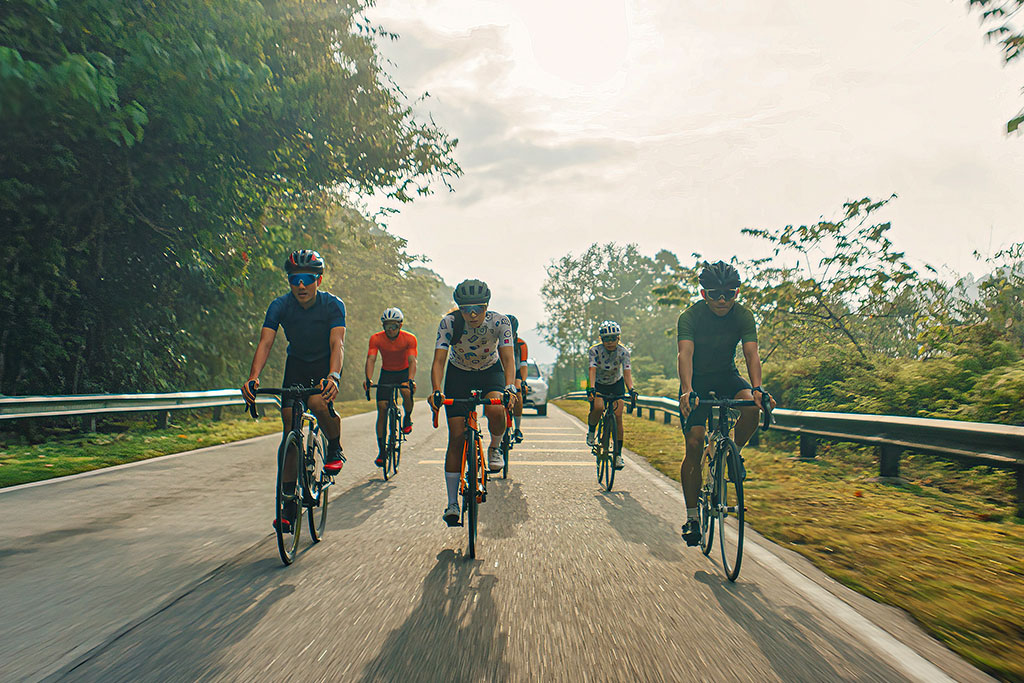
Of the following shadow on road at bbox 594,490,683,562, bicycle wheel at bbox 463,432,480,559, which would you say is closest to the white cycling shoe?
bicycle wheel at bbox 463,432,480,559

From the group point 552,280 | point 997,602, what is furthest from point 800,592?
point 552,280

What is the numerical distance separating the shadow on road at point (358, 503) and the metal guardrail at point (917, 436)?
6099 millimetres

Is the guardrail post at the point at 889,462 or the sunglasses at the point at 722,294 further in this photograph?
the guardrail post at the point at 889,462

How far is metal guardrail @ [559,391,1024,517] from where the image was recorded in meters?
6.65

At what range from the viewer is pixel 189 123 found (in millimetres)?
11445

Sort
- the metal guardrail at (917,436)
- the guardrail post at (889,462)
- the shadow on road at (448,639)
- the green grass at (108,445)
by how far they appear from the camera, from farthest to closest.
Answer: the green grass at (108,445) → the guardrail post at (889,462) → the metal guardrail at (917,436) → the shadow on road at (448,639)

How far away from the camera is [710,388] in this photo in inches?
225

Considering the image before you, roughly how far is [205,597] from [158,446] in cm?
862

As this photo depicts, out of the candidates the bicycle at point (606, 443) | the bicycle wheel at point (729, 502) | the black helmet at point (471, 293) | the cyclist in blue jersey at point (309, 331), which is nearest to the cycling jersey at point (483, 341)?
the black helmet at point (471, 293)

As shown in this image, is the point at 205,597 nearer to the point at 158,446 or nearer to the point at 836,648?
the point at 836,648

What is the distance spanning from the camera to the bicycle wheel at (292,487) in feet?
16.4

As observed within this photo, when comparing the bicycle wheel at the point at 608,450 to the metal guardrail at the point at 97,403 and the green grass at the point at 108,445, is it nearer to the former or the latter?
the metal guardrail at the point at 97,403

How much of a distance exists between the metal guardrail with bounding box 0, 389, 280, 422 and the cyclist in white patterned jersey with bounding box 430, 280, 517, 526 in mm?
2953

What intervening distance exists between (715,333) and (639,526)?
6.69ft
